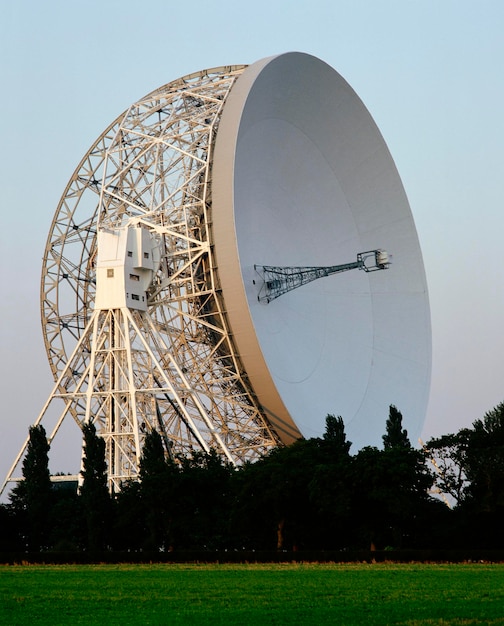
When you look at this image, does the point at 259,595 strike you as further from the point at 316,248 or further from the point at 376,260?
the point at 316,248

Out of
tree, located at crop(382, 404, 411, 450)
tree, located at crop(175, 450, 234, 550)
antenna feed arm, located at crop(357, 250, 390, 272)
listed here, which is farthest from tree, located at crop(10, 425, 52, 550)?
antenna feed arm, located at crop(357, 250, 390, 272)

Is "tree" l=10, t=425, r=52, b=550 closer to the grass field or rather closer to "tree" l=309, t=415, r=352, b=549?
the grass field

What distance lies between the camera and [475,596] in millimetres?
29875

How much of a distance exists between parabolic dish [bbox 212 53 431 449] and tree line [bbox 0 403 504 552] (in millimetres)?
3668

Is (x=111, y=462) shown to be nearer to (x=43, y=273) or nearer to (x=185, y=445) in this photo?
(x=185, y=445)

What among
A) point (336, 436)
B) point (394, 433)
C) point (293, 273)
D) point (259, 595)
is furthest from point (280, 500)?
point (259, 595)

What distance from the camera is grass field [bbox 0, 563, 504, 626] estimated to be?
85.9 ft

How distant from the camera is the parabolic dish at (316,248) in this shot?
54.4 metres

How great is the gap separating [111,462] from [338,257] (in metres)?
15.5

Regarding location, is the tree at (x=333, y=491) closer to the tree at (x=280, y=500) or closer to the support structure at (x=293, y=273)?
the tree at (x=280, y=500)

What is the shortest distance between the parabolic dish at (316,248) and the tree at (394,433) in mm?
2379

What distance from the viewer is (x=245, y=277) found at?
5531 cm

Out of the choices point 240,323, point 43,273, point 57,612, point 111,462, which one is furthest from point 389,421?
point 57,612

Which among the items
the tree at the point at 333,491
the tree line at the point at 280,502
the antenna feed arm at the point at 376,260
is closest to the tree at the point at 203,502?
the tree line at the point at 280,502
